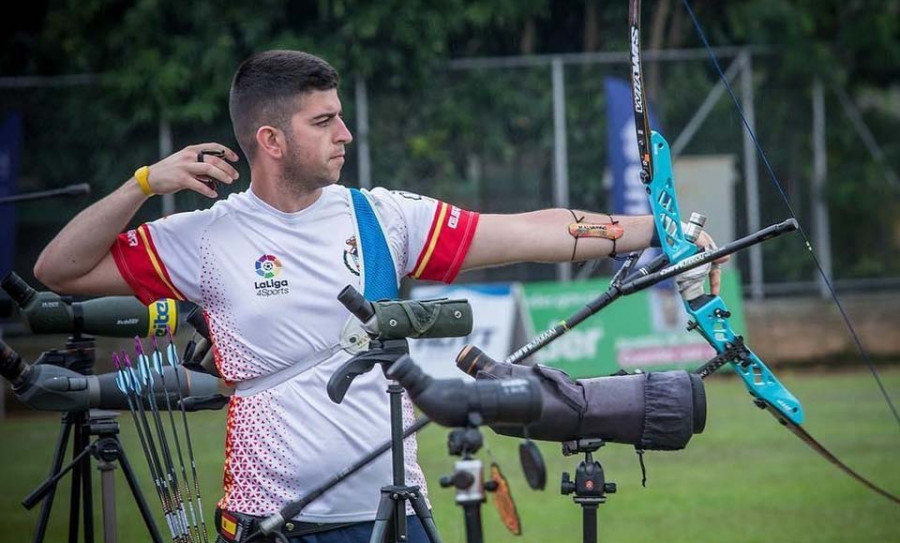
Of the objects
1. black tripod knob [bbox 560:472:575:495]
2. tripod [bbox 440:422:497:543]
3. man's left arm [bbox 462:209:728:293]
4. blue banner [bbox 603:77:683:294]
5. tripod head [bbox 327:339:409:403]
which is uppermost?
blue banner [bbox 603:77:683:294]

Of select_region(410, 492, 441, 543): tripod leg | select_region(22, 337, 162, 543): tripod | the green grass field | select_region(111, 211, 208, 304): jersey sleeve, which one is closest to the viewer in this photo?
select_region(410, 492, 441, 543): tripod leg

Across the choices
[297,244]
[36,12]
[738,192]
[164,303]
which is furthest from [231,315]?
[36,12]

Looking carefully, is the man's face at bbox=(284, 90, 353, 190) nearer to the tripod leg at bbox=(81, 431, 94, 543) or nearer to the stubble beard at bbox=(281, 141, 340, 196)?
the stubble beard at bbox=(281, 141, 340, 196)

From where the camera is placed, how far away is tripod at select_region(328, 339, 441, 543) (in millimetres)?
3461

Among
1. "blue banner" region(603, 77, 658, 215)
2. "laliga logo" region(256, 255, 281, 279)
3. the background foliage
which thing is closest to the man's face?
"laliga logo" region(256, 255, 281, 279)

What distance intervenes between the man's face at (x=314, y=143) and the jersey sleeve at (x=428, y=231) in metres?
0.20

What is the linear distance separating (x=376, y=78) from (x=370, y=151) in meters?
0.93

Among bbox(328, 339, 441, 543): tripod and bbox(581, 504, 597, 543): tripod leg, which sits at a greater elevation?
bbox(328, 339, 441, 543): tripod

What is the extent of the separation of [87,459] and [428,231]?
1695mm

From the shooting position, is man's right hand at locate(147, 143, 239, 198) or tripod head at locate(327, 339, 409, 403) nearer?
tripod head at locate(327, 339, 409, 403)

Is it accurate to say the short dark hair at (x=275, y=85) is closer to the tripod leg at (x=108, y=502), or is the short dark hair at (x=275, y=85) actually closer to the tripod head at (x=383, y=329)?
the tripod head at (x=383, y=329)

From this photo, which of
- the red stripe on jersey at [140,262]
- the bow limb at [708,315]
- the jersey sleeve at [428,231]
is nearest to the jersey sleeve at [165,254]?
the red stripe on jersey at [140,262]

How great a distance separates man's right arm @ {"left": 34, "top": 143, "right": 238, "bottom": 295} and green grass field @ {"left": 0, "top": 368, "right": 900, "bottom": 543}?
9.19 feet

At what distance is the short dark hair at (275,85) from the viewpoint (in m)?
3.92
